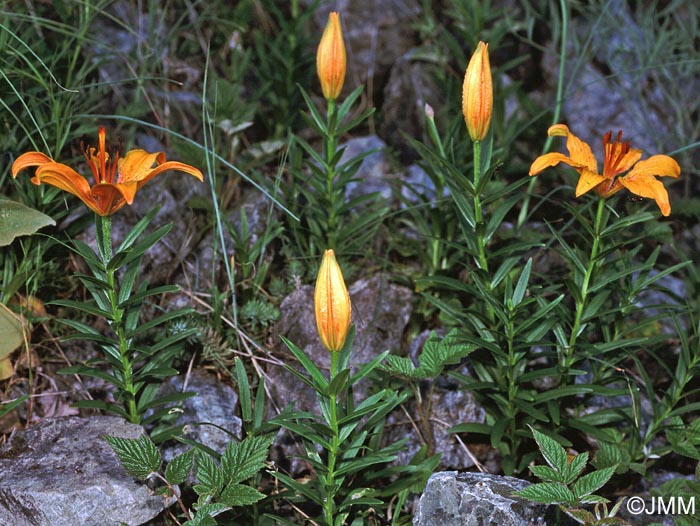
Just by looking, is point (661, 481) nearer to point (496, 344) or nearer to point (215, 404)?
point (496, 344)

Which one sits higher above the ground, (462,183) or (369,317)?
(462,183)

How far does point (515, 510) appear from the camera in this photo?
76.7 inches

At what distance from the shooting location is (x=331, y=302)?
1.72 m

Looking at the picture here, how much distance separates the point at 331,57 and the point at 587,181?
0.93 metres

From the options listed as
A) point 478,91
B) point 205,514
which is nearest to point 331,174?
point 478,91

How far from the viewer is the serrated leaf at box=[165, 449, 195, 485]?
1.90 metres

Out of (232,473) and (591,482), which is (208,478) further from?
(591,482)

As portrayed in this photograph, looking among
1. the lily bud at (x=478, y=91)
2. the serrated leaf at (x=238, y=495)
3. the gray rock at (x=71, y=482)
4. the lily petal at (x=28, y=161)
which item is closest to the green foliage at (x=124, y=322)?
the gray rock at (x=71, y=482)

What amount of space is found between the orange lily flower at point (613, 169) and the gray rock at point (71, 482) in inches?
56.4

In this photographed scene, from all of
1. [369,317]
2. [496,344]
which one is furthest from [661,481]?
[369,317]

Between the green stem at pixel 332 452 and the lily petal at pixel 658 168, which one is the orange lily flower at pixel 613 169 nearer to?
the lily petal at pixel 658 168

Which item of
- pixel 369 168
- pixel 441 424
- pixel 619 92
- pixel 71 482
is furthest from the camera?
pixel 619 92

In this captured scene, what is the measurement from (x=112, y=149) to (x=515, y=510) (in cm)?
217

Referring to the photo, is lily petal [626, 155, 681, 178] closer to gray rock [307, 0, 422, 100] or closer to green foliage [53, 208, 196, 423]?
green foliage [53, 208, 196, 423]
